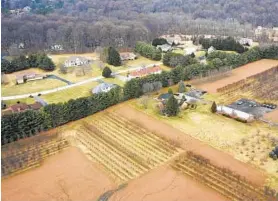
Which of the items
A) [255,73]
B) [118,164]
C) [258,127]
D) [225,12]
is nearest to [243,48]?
[255,73]

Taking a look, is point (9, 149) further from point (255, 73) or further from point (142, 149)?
point (255, 73)

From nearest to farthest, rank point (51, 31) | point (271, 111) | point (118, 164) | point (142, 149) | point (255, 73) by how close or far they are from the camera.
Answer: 1. point (118, 164)
2. point (142, 149)
3. point (271, 111)
4. point (255, 73)
5. point (51, 31)

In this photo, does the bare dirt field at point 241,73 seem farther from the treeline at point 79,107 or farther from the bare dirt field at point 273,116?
the bare dirt field at point 273,116

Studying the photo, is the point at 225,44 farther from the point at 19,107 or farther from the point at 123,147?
the point at 19,107

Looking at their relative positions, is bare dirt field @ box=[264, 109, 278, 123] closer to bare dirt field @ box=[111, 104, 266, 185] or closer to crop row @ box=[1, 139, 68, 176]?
bare dirt field @ box=[111, 104, 266, 185]

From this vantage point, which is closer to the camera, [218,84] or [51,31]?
[218,84]

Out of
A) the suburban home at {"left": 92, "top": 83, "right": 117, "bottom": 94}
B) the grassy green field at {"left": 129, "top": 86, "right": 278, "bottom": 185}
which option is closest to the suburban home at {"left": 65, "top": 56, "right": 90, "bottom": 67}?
the suburban home at {"left": 92, "top": 83, "right": 117, "bottom": 94}

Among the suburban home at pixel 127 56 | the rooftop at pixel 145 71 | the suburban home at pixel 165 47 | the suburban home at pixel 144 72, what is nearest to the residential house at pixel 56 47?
the suburban home at pixel 127 56
